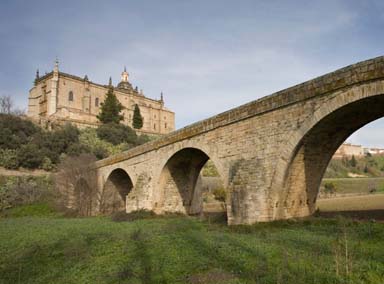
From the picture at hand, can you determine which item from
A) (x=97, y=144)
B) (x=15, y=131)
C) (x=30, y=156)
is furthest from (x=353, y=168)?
(x=15, y=131)

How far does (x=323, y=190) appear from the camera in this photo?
44688mm

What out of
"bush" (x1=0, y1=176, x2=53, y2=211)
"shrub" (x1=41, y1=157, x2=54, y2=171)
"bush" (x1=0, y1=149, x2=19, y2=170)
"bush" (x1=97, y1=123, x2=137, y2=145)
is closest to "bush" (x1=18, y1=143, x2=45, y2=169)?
"shrub" (x1=41, y1=157, x2=54, y2=171)

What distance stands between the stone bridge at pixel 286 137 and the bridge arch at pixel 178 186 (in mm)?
3039

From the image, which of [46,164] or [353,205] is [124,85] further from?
[353,205]

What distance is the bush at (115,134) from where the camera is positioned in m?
47.1

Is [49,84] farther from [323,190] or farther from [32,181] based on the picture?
[323,190]

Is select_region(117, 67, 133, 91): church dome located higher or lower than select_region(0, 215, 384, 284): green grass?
higher

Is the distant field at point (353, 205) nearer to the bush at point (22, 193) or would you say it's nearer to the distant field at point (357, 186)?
the distant field at point (357, 186)

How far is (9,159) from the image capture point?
1407 inches

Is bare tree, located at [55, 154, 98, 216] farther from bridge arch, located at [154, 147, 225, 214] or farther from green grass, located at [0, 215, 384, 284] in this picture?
green grass, located at [0, 215, 384, 284]

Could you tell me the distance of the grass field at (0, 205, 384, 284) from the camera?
5.55 m

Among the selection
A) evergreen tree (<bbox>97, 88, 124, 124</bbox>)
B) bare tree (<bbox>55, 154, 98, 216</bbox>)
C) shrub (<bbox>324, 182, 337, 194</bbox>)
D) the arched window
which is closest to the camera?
bare tree (<bbox>55, 154, 98, 216</bbox>)

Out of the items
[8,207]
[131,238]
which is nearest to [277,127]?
[131,238]

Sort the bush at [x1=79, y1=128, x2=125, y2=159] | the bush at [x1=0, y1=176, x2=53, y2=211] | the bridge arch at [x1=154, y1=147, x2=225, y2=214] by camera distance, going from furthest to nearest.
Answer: the bush at [x1=79, y1=128, x2=125, y2=159], the bush at [x1=0, y1=176, x2=53, y2=211], the bridge arch at [x1=154, y1=147, x2=225, y2=214]
